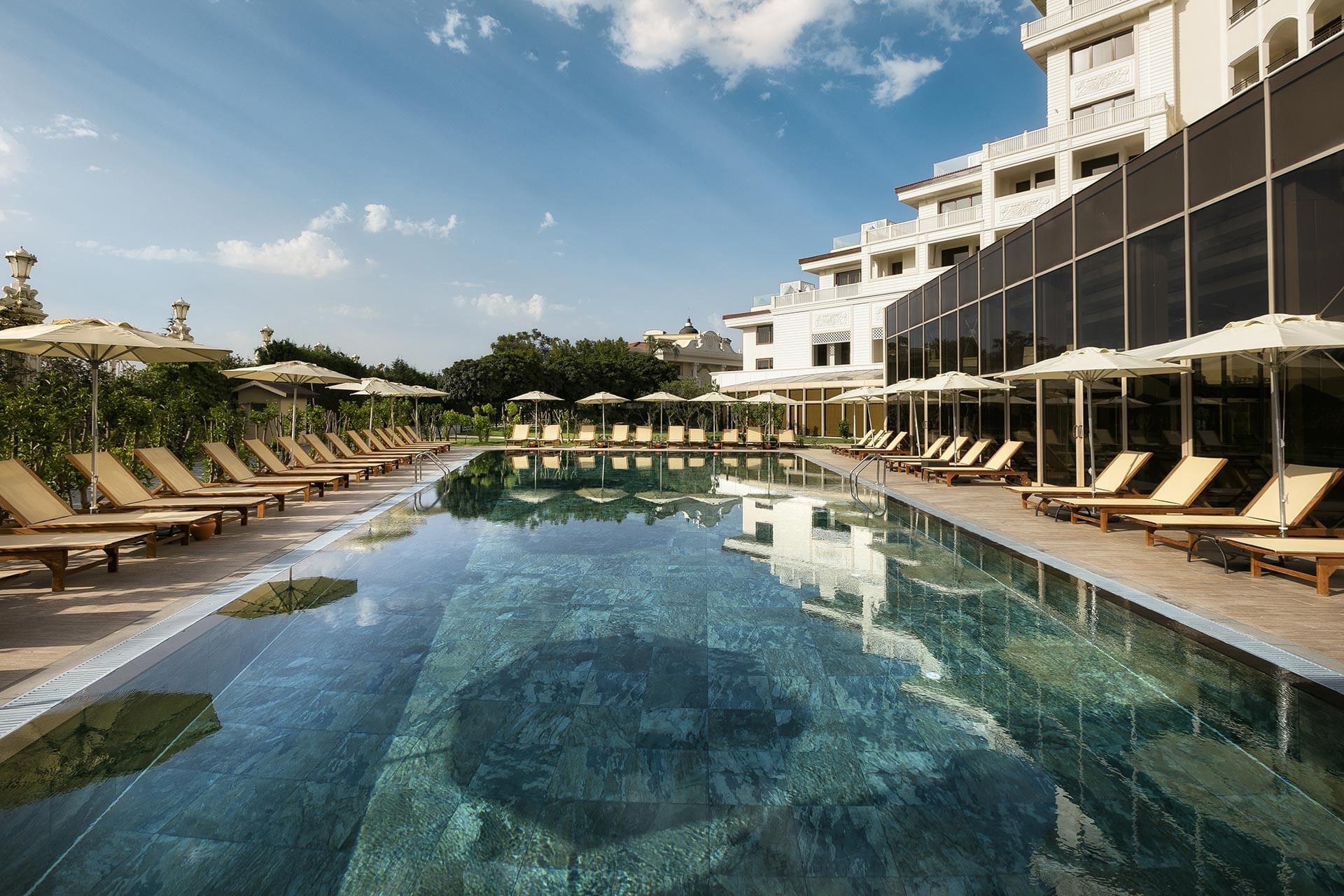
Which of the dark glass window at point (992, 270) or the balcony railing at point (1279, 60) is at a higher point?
the balcony railing at point (1279, 60)

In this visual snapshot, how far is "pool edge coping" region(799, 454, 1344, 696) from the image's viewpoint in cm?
379

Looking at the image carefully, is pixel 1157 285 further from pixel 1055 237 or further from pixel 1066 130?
pixel 1066 130

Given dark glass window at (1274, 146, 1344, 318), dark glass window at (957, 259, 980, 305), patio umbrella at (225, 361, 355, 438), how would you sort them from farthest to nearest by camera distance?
dark glass window at (957, 259, 980, 305) → patio umbrella at (225, 361, 355, 438) → dark glass window at (1274, 146, 1344, 318)

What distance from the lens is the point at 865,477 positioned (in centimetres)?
1603

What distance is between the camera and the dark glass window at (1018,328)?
44.2ft

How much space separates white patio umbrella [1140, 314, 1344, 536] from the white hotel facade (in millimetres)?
12639

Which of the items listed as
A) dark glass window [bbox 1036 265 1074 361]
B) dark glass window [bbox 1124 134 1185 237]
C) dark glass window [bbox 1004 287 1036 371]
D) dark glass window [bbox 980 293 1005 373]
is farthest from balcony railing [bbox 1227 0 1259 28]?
dark glass window [bbox 1124 134 1185 237]

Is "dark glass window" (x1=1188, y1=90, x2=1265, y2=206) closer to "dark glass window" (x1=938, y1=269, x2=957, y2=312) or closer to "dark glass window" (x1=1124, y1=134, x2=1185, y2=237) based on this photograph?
"dark glass window" (x1=1124, y1=134, x2=1185, y2=237)

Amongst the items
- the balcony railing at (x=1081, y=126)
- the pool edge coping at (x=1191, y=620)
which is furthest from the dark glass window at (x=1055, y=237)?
the balcony railing at (x=1081, y=126)

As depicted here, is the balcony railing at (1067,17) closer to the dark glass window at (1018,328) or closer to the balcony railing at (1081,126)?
the balcony railing at (1081,126)

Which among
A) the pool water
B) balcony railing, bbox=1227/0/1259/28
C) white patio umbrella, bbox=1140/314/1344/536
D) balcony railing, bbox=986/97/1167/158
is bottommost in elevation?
Answer: the pool water

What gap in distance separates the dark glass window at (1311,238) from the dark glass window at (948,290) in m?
→ 10.3

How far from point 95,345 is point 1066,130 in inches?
1175

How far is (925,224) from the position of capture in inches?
1309
